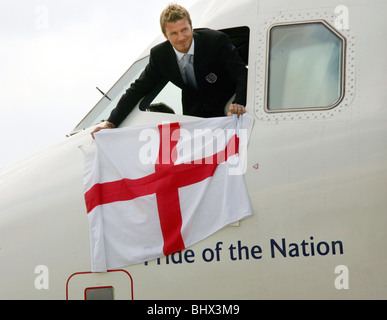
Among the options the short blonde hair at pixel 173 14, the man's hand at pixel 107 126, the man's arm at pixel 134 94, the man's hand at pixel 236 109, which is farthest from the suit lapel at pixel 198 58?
the man's hand at pixel 107 126

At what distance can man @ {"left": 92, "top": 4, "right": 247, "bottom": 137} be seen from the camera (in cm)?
721

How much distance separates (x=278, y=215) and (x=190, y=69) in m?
1.83

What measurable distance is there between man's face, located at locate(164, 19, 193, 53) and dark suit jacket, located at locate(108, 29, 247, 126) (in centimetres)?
10

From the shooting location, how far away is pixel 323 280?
21.2 ft

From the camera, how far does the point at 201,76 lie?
288 inches

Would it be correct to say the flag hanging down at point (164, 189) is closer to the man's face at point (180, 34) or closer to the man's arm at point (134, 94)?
the man's arm at point (134, 94)

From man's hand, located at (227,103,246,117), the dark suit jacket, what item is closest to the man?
the dark suit jacket

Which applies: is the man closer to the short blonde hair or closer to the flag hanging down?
the short blonde hair

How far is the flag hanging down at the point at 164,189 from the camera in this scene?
22.3ft

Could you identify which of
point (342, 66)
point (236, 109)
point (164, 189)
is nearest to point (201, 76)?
point (236, 109)

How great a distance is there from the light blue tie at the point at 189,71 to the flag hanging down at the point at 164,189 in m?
0.51

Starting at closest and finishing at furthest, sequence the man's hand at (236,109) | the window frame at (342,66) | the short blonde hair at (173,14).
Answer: the window frame at (342,66)
the man's hand at (236,109)
the short blonde hair at (173,14)
